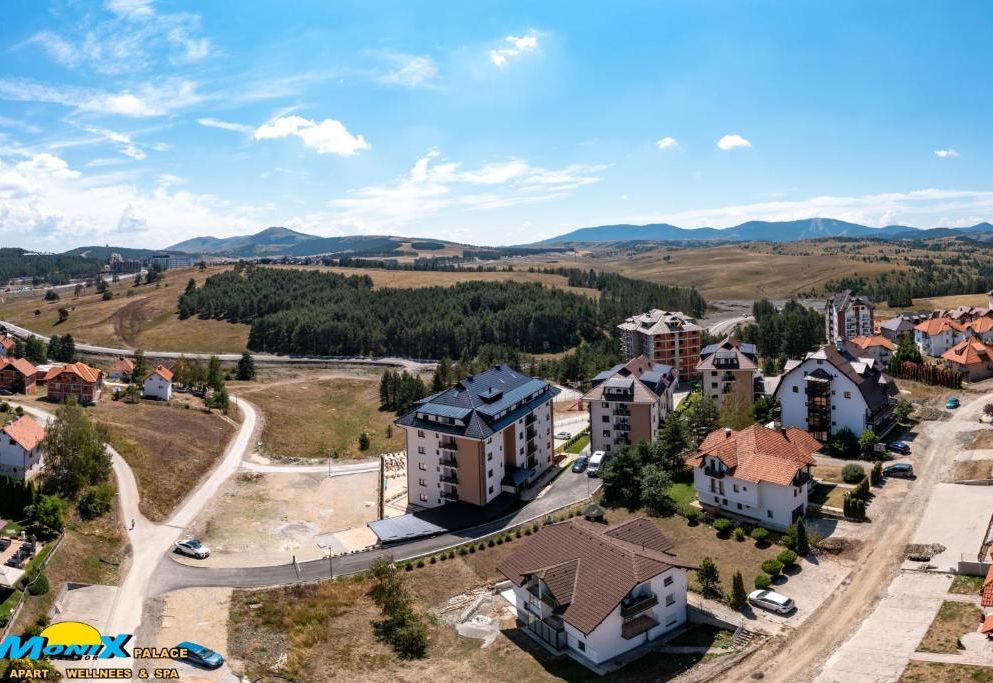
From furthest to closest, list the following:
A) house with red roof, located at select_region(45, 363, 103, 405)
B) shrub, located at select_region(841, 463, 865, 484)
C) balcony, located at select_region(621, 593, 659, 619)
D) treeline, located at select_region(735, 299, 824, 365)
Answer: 1. treeline, located at select_region(735, 299, 824, 365)
2. house with red roof, located at select_region(45, 363, 103, 405)
3. shrub, located at select_region(841, 463, 865, 484)
4. balcony, located at select_region(621, 593, 659, 619)

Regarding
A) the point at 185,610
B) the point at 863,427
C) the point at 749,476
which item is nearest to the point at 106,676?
the point at 185,610

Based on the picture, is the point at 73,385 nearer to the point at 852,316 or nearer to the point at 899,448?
the point at 899,448

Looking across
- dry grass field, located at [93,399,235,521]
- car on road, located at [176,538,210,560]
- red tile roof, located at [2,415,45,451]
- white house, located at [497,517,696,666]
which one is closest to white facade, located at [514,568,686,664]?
white house, located at [497,517,696,666]

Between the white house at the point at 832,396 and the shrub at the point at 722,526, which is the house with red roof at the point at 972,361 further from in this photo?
the shrub at the point at 722,526

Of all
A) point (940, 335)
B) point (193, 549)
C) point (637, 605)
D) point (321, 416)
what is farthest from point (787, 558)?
point (321, 416)

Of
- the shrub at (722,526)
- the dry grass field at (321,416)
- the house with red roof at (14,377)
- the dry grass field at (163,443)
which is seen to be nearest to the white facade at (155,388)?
the dry grass field at (163,443)

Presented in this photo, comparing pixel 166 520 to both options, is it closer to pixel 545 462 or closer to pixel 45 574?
pixel 45 574

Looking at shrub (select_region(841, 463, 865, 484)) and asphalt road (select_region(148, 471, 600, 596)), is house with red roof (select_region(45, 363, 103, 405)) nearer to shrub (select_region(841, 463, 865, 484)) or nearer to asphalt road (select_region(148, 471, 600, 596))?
asphalt road (select_region(148, 471, 600, 596))
